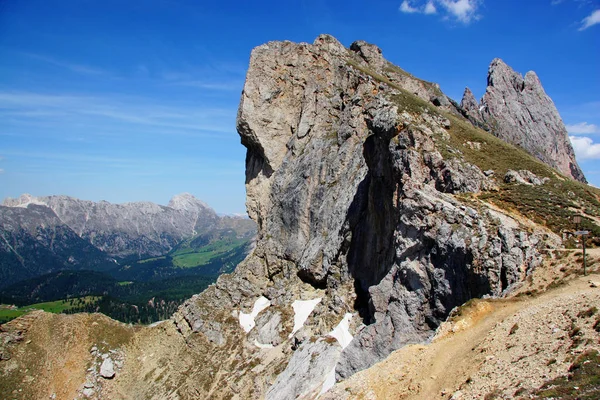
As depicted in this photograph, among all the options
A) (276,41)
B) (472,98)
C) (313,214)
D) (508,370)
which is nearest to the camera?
(508,370)

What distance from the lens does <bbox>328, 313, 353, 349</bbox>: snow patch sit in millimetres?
51438

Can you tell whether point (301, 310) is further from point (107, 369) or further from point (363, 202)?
point (107, 369)

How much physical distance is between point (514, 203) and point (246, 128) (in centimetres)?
5803

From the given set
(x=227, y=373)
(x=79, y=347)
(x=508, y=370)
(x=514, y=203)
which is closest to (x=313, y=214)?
(x=227, y=373)

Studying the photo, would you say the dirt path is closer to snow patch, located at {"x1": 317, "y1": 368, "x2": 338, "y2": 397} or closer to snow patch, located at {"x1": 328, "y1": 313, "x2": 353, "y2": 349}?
snow patch, located at {"x1": 317, "y1": 368, "x2": 338, "y2": 397}

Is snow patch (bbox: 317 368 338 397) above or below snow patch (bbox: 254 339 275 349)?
above

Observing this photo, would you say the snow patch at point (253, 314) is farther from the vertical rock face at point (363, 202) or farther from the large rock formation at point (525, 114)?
the large rock formation at point (525, 114)

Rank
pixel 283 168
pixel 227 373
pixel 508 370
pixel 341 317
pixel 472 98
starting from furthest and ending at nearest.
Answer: pixel 472 98
pixel 283 168
pixel 227 373
pixel 341 317
pixel 508 370

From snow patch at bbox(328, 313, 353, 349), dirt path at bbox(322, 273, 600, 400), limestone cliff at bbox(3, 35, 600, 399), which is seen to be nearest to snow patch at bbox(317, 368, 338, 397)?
limestone cliff at bbox(3, 35, 600, 399)

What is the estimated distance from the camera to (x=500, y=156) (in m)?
52.6

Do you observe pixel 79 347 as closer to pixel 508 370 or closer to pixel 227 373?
pixel 227 373

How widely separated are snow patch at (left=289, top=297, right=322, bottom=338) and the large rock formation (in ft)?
252

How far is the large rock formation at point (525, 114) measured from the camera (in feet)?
375

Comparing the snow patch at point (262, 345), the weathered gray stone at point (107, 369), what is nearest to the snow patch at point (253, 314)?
the snow patch at point (262, 345)
